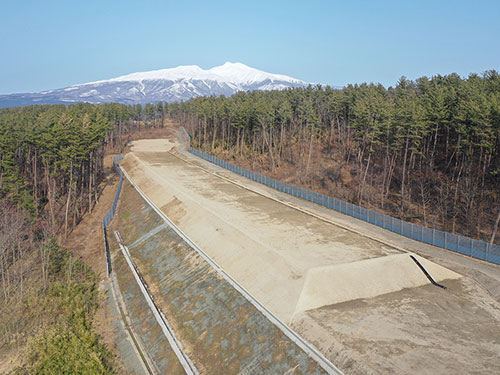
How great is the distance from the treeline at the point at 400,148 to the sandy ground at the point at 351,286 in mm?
14518

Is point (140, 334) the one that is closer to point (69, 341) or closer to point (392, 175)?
point (69, 341)

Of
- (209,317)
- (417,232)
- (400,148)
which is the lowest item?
(209,317)

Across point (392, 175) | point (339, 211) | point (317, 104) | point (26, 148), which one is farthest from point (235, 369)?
point (317, 104)

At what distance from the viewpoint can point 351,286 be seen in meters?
23.3

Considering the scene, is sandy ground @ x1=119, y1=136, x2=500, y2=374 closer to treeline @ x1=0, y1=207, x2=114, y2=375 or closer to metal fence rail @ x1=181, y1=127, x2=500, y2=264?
metal fence rail @ x1=181, y1=127, x2=500, y2=264

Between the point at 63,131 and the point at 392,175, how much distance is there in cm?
4692

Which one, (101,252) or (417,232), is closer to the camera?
(417,232)

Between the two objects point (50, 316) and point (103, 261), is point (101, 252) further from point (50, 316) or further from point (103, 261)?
point (50, 316)

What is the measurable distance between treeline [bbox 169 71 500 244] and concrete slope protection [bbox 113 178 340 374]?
26235 millimetres

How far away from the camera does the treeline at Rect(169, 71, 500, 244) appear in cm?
4406

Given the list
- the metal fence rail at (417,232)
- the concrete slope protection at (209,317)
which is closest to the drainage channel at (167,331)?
the concrete slope protection at (209,317)

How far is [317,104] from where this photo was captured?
84125 millimetres

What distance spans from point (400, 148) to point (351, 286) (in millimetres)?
33123

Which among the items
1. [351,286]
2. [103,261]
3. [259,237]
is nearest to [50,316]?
[103,261]
